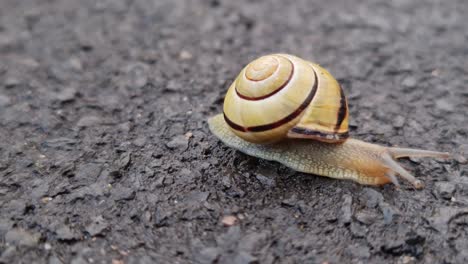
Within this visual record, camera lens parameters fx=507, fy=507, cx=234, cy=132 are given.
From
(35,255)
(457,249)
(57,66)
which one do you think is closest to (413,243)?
(457,249)

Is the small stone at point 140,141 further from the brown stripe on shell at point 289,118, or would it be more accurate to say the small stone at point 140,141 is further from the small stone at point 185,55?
the small stone at point 185,55

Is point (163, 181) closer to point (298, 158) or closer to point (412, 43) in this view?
point (298, 158)

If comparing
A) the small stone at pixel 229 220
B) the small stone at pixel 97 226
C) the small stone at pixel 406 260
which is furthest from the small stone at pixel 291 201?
the small stone at pixel 97 226

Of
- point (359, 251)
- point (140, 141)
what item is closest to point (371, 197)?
point (359, 251)

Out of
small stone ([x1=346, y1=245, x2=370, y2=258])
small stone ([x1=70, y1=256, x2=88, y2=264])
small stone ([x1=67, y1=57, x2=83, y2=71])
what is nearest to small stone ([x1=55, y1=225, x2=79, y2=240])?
small stone ([x1=70, y1=256, x2=88, y2=264])

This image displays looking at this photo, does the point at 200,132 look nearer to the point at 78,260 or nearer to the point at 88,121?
the point at 88,121

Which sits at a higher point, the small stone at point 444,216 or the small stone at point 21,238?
the small stone at point 21,238

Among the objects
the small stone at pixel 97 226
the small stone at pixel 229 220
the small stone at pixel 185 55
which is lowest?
the small stone at pixel 229 220
